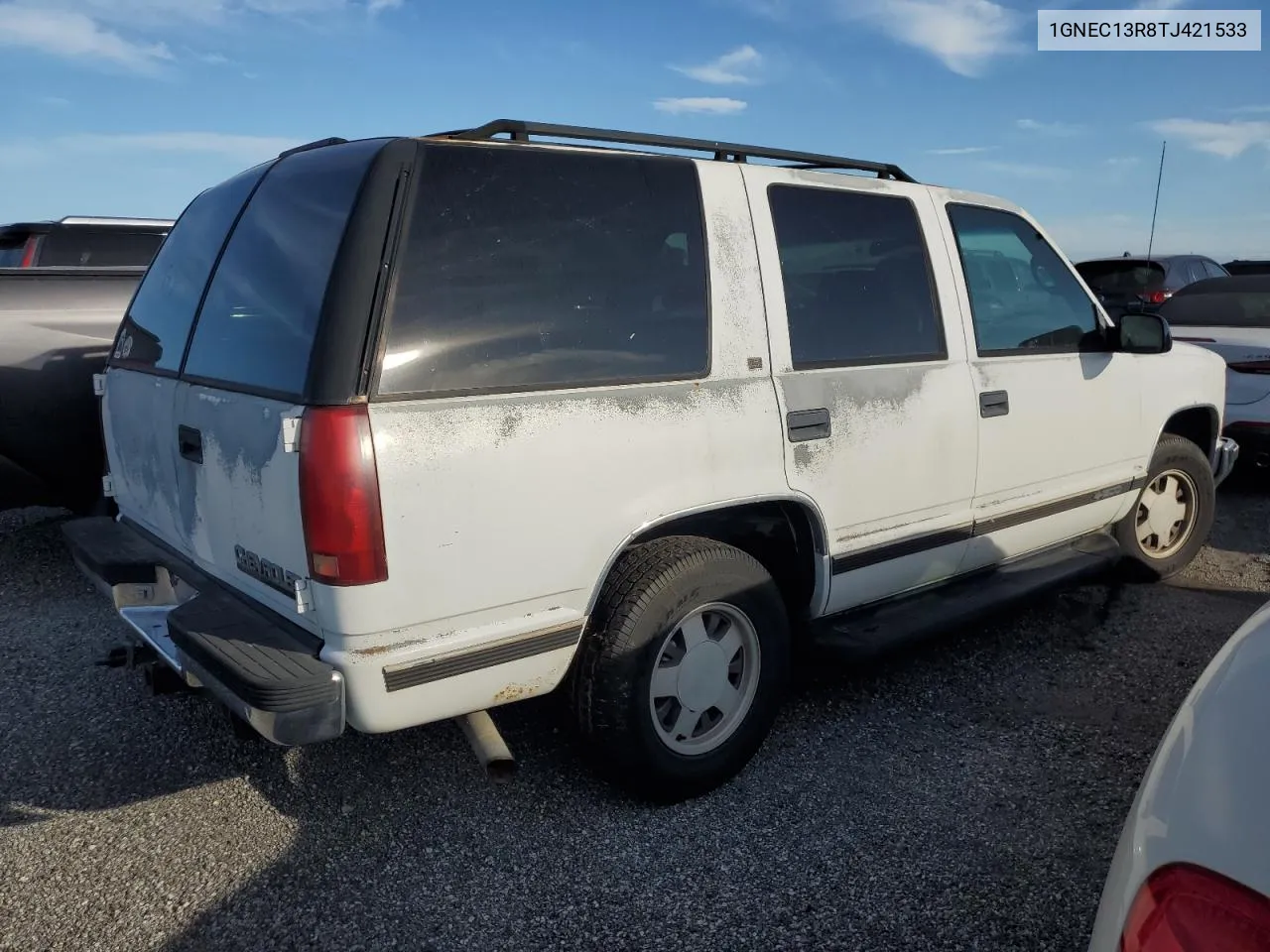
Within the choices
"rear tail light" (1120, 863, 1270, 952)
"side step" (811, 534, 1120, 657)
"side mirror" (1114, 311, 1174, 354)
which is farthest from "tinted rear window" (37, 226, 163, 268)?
"rear tail light" (1120, 863, 1270, 952)

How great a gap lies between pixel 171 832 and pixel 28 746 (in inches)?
35.4

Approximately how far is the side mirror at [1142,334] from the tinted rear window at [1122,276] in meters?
7.50

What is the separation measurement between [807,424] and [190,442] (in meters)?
1.84

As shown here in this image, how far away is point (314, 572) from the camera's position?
2381mm

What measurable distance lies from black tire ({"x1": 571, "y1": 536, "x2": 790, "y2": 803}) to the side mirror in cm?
220

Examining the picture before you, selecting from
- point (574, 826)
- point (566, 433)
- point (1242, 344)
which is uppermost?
point (566, 433)

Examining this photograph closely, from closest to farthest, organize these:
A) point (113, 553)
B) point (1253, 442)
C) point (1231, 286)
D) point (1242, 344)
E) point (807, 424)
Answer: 1. point (807, 424)
2. point (113, 553)
3. point (1253, 442)
4. point (1242, 344)
5. point (1231, 286)

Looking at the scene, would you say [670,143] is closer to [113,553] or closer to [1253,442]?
[113,553]

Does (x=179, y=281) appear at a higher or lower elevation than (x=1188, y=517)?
higher

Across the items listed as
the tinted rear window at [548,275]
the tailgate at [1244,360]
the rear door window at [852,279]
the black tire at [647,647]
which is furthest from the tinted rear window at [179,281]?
the tailgate at [1244,360]

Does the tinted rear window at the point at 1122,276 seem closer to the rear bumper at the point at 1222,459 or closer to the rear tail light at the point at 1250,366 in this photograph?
the rear tail light at the point at 1250,366

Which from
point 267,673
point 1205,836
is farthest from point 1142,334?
point 267,673

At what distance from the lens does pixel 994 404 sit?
375cm

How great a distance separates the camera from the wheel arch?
304 cm
